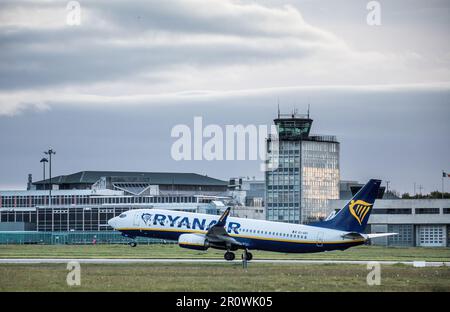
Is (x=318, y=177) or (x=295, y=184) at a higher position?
(x=318, y=177)

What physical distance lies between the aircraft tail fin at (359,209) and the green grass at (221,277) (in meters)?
5.90

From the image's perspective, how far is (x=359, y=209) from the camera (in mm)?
79188

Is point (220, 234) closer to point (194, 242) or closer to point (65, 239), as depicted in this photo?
point (194, 242)

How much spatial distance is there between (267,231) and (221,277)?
21473mm

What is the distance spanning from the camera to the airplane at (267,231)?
79.2 metres

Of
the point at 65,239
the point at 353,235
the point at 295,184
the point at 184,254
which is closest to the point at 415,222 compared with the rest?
the point at 295,184

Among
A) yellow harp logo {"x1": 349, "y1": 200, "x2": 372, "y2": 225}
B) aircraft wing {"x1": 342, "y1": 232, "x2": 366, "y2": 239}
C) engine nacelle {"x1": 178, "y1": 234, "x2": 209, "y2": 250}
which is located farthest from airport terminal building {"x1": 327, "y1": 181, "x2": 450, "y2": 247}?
engine nacelle {"x1": 178, "y1": 234, "x2": 209, "y2": 250}

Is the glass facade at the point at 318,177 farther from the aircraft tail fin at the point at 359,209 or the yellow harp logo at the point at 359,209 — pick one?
the yellow harp logo at the point at 359,209

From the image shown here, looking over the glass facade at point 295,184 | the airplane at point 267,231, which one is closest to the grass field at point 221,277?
the airplane at point 267,231

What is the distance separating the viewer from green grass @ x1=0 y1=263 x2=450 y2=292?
53219 mm

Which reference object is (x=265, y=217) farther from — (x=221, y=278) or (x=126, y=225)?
(x=221, y=278)

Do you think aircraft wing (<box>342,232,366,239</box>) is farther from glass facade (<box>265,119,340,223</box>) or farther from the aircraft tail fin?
glass facade (<box>265,119,340,223</box>)
